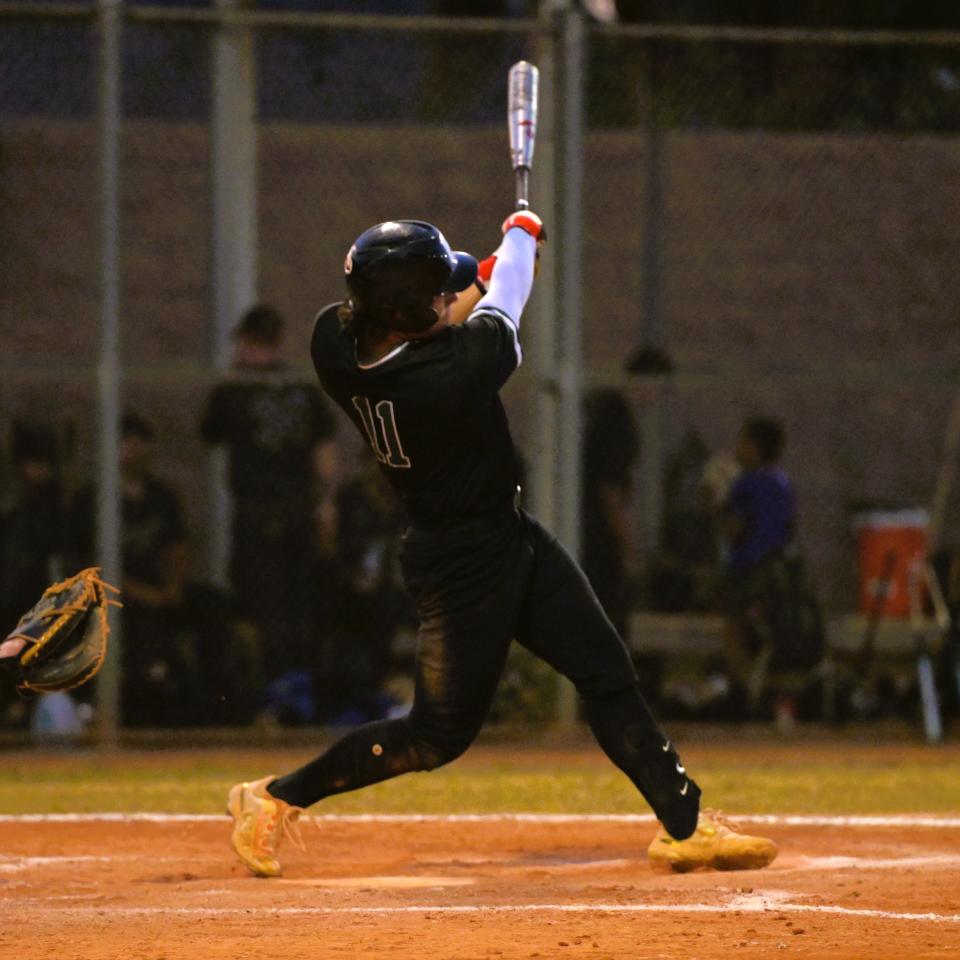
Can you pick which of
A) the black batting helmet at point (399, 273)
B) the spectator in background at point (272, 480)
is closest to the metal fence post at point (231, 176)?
the spectator in background at point (272, 480)

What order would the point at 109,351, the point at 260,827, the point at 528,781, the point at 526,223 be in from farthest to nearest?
the point at 109,351 < the point at 528,781 < the point at 260,827 < the point at 526,223

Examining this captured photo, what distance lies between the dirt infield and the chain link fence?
2.90 meters

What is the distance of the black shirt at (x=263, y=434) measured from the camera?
9.90 meters

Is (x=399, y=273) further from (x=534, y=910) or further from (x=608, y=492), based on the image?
(x=608, y=492)

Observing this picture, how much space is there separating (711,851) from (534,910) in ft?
2.83

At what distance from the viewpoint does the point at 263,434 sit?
9.91 metres

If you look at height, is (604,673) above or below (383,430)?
below

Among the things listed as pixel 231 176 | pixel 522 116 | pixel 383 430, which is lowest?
pixel 383 430

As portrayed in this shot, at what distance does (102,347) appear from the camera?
9805 mm

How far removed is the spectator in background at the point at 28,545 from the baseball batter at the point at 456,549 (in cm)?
420

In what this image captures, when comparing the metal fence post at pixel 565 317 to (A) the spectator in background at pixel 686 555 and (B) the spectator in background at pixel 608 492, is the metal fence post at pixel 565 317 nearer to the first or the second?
(B) the spectator in background at pixel 608 492

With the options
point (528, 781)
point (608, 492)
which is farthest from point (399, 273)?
point (608, 492)

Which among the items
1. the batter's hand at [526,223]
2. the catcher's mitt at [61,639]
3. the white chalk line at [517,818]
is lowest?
the white chalk line at [517,818]

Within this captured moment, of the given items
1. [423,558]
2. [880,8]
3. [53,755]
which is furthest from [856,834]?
[880,8]
